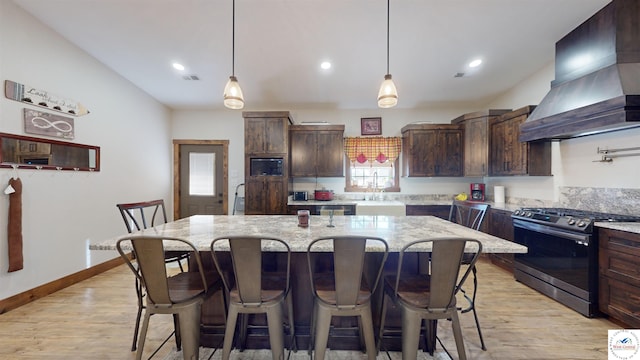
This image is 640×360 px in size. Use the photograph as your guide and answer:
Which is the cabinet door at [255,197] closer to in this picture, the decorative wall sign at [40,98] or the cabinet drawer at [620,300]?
the decorative wall sign at [40,98]

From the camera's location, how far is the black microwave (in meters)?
4.28

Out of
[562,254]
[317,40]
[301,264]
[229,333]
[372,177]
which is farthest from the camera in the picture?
[372,177]

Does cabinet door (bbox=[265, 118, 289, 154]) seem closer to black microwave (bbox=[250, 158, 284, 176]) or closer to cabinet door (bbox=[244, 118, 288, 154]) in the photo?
cabinet door (bbox=[244, 118, 288, 154])

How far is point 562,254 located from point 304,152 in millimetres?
3724

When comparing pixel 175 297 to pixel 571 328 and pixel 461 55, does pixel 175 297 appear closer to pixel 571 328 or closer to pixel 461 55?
pixel 571 328

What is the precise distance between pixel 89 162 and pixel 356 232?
12.0 ft

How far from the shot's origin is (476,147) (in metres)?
4.20

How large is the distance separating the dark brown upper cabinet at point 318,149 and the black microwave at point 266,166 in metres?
0.38

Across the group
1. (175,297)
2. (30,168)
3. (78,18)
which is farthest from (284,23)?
(30,168)

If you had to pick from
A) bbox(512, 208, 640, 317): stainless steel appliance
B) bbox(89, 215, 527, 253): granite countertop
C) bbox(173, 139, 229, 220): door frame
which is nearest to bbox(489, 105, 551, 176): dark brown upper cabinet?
bbox(512, 208, 640, 317): stainless steel appliance

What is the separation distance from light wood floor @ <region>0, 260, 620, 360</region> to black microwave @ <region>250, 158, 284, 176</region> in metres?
2.35

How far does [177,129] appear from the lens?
503 cm

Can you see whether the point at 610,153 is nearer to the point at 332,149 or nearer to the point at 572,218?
the point at 572,218

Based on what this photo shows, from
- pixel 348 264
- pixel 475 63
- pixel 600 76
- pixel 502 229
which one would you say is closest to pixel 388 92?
pixel 348 264
